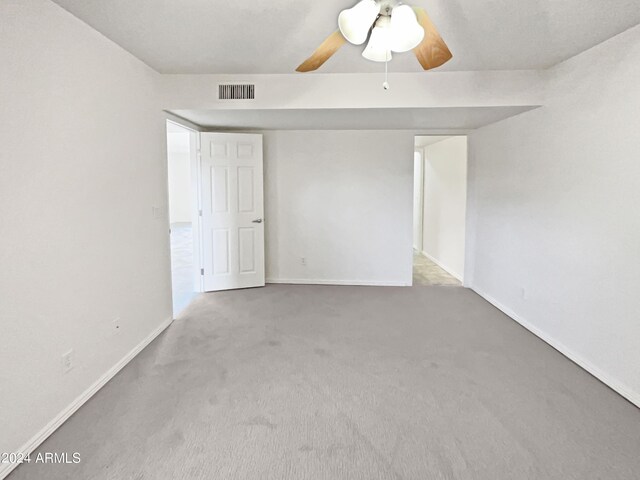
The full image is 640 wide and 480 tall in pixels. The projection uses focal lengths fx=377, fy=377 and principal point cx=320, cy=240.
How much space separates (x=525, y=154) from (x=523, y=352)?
1853 millimetres

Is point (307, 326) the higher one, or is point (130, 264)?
point (130, 264)

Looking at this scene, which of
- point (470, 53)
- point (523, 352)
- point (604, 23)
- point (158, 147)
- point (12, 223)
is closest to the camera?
point (12, 223)

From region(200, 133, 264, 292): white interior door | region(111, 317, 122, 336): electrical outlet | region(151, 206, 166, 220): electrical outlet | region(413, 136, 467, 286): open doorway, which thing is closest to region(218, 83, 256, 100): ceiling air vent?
region(151, 206, 166, 220): electrical outlet

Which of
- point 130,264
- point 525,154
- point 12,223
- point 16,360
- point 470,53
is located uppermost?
point 470,53

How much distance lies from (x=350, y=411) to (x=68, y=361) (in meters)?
1.68

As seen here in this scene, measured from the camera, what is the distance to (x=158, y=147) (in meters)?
3.38

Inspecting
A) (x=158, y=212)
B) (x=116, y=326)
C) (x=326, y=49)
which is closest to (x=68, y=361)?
(x=116, y=326)

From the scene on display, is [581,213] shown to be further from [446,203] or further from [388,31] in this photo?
[446,203]

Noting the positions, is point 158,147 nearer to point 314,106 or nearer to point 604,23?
point 314,106

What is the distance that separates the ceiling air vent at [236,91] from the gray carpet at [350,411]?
214cm

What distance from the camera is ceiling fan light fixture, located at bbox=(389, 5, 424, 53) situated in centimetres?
160

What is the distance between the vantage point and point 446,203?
20.5ft

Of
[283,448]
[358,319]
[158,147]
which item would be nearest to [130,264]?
[158,147]

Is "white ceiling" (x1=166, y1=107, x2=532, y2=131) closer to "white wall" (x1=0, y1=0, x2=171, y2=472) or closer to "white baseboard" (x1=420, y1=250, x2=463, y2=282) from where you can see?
"white wall" (x1=0, y1=0, x2=171, y2=472)
